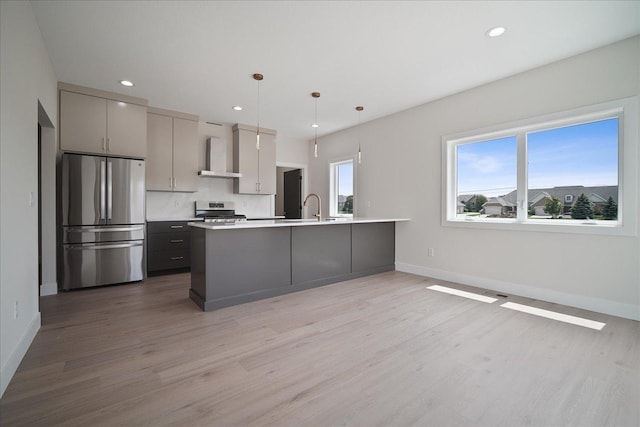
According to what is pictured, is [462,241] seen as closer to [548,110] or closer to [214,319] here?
[548,110]

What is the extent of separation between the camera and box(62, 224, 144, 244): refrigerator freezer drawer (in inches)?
144

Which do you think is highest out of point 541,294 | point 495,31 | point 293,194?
point 495,31

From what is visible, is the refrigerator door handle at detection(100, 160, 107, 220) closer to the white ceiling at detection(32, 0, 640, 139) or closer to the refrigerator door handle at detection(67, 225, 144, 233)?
the refrigerator door handle at detection(67, 225, 144, 233)

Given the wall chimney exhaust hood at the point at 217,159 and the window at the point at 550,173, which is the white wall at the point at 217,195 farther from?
the window at the point at 550,173

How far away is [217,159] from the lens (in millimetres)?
5324

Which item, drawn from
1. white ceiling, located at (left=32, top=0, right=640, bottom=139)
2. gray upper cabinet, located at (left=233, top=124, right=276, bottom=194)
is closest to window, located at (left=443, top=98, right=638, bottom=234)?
white ceiling, located at (left=32, top=0, right=640, bottom=139)

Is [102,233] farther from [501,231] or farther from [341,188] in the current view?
[501,231]

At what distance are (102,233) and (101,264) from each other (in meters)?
0.41

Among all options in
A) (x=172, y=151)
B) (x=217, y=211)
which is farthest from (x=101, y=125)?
(x=217, y=211)

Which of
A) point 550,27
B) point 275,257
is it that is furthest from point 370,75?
point 275,257

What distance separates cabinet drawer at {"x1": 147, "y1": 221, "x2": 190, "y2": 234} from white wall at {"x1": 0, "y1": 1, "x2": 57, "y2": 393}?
6.42 ft

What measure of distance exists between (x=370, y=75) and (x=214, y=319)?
10.5 ft

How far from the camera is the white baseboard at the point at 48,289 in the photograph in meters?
3.49

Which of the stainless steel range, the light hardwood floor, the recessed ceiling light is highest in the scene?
the recessed ceiling light
